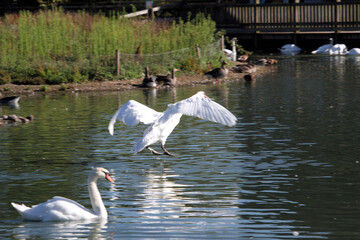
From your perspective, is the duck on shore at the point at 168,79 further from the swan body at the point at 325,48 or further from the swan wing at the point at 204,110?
the swan body at the point at 325,48

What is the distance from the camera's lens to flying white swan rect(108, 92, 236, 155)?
12.4 metres

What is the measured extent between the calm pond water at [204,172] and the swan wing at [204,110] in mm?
1077

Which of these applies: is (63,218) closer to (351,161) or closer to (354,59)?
(351,161)

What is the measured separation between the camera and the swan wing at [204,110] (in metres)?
12.1

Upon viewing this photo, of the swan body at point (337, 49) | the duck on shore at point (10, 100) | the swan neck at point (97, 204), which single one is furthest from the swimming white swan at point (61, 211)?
the swan body at point (337, 49)

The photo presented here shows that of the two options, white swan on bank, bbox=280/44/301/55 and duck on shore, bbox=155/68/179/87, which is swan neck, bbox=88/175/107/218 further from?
white swan on bank, bbox=280/44/301/55

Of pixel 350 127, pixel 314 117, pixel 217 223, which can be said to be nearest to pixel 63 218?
pixel 217 223

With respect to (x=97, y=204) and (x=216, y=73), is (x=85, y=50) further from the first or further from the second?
(x=97, y=204)

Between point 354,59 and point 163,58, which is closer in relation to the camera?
point 163,58

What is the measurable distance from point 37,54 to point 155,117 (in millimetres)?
16483

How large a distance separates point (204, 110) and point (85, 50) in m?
18.6

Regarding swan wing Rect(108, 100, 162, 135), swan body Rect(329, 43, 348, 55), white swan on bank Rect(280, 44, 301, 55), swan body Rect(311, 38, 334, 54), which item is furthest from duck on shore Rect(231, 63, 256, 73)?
swan wing Rect(108, 100, 162, 135)

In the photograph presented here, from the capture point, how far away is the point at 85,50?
3045cm

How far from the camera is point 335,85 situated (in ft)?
90.1
